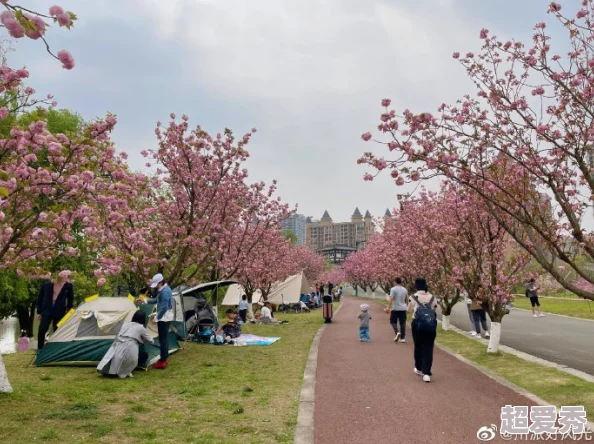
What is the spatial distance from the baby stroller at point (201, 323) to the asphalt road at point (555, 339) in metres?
9.00

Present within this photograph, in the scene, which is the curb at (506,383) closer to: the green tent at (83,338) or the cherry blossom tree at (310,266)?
the green tent at (83,338)

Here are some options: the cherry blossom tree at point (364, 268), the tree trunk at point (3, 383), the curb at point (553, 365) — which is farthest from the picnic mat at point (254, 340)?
the cherry blossom tree at point (364, 268)

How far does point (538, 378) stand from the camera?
9.19 metres

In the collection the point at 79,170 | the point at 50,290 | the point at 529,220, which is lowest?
the point at 50,290

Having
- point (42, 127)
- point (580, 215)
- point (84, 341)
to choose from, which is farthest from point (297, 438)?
point (84, 341)

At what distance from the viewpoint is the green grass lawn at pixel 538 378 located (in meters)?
7.63

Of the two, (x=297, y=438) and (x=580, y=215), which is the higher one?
(x=580, y=215)

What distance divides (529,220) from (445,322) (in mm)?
13150

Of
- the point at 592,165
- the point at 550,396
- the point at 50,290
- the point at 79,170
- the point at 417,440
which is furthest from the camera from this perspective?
the point at 50,290

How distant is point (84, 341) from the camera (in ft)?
34.1

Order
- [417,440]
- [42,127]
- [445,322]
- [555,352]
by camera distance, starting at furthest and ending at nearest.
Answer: [445,322], [555,352], [42,127], [417,440]

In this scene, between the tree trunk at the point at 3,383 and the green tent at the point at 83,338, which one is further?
the green tent at the point at 83,338

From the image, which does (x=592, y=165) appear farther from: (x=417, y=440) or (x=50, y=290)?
(x=50, y=290)

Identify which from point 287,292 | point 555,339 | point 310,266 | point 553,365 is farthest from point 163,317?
point 310,266
